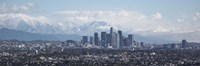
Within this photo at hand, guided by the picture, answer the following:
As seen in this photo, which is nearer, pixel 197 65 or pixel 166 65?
pixel 197 65

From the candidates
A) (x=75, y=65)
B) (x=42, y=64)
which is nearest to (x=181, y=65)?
(x=75, y=65)

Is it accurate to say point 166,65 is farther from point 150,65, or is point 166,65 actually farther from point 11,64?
point 11,64

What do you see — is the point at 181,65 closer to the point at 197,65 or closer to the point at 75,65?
the point at 197,65

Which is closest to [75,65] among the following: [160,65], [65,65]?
[65,65]

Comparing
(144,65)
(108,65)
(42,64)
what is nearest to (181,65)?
(144,65)

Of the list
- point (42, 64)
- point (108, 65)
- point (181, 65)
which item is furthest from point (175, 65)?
point (42, 64)

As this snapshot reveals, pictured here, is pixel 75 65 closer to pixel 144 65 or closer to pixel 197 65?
pixel 144 65
